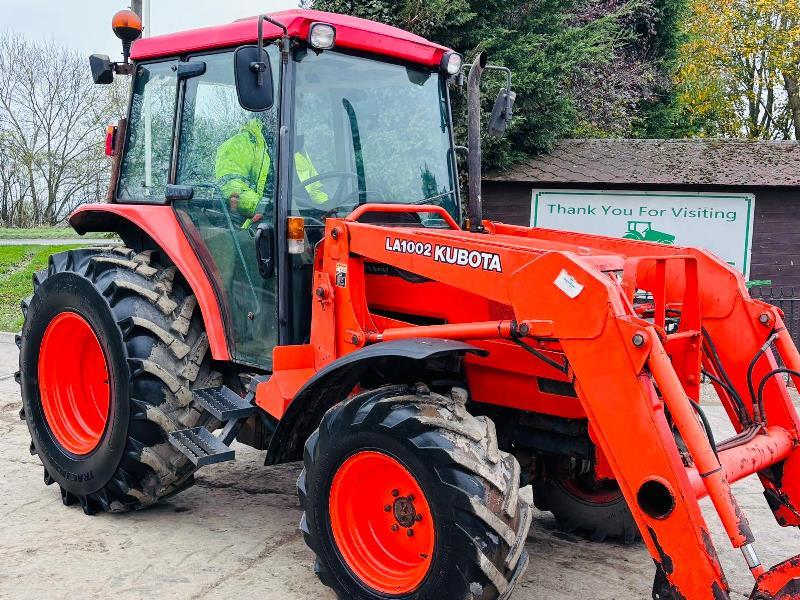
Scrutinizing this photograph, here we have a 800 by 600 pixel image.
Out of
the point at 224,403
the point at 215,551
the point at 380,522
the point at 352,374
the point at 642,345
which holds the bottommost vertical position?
the point at 215,551

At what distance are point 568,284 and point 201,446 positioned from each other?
2.01 meters

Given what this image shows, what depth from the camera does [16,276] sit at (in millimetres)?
14094

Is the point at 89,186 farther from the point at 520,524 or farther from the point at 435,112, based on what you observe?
the point at 520,524

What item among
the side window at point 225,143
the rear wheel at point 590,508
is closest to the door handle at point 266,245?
the side window at point 225,143

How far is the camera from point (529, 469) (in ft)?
13.4

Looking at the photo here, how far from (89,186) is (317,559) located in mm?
24061

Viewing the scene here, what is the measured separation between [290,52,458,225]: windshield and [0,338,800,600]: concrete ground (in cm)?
164

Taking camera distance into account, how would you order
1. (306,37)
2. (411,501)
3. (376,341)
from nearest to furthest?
(411,501) < (376,341) < (306,37)

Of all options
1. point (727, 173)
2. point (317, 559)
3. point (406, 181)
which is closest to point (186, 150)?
point (406, 181)

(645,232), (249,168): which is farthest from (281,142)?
(645,232)

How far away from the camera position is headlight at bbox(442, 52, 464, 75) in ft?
14.7

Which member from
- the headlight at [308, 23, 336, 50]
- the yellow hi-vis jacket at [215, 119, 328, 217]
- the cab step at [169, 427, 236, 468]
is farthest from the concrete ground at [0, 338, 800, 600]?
the headlight at [308, 23, 336, 50]

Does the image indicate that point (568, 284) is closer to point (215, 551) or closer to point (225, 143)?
point (225, 143)

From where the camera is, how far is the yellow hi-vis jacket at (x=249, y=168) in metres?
4.02
